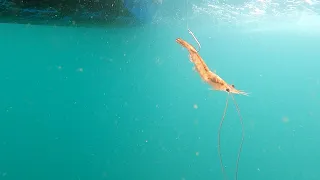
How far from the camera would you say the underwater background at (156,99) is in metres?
22.2

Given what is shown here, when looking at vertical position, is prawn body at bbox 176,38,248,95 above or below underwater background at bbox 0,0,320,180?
above

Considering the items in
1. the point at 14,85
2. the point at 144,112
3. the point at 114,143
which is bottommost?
the point at 14,85

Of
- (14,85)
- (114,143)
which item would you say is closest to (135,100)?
(114,143)

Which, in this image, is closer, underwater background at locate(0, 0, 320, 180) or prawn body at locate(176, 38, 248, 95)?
prawn body at locate(176, 38, 248, 95)

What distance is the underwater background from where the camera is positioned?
872 inches

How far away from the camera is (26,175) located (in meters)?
33.4

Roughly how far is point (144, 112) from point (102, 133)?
393 inches

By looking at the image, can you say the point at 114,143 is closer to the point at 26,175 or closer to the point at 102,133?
the point at 102,133

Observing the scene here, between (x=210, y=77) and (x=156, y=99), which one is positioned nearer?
(x=210, y=77)

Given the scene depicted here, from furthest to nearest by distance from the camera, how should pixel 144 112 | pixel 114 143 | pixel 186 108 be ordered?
pixel 186 108, pixel 144 112, pixel 114 143

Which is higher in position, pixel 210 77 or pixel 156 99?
pixel 210 77

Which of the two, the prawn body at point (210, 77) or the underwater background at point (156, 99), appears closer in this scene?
the prawn body at point (210, 77)

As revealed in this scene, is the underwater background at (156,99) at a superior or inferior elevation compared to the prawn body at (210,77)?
inferior

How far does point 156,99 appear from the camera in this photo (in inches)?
2574
